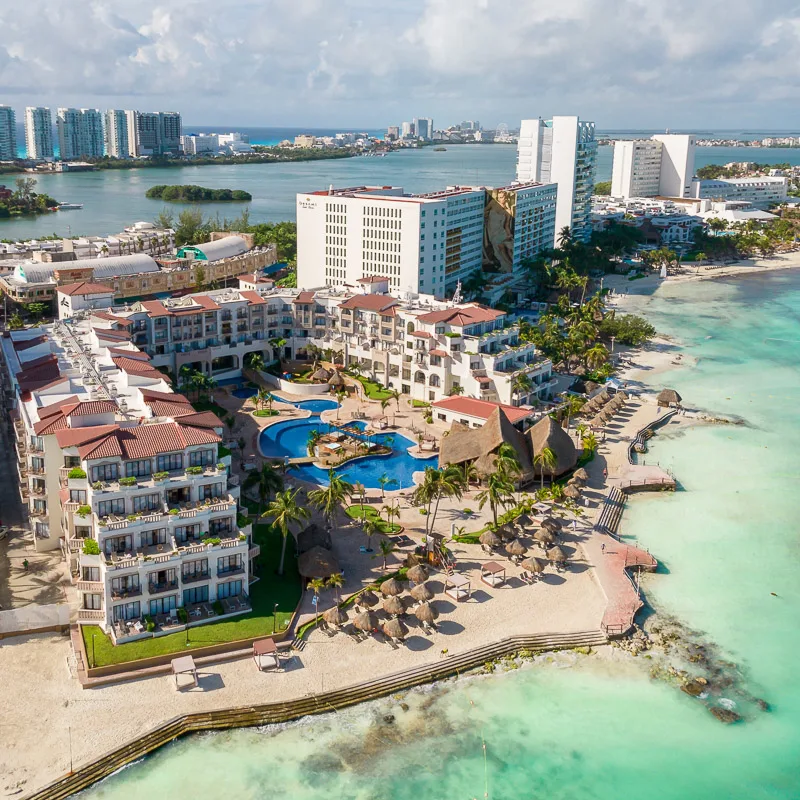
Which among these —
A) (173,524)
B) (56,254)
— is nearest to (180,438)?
(173,524)

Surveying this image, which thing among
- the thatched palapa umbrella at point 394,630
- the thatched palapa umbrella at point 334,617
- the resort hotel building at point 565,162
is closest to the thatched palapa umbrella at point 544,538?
the thatched palapa umbrella at point 394,630

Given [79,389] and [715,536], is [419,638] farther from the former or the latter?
[79,389]

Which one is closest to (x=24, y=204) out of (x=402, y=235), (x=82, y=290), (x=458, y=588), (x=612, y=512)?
(x=402, y=235)

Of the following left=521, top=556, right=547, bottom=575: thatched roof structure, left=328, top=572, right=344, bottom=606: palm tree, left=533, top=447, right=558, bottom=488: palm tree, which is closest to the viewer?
left=328, top=572, right=344, bottom=606: palm tree

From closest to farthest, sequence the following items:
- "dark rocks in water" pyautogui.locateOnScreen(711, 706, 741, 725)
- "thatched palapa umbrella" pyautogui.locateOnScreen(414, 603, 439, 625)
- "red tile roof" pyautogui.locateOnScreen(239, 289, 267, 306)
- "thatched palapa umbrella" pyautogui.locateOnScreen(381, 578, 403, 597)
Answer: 1. "dark rocks in water" pyautogui.locateOnScreen(711, 706, 741, 725)
2. "thatched palapa umbrella" pyautogui.locateOnScreen(414, 603, 439, 625)
3. "thatched palapa umbrella" pyautogui.locateOnScreen(381, 578, 403, 597)
4. "red tile roof" pyautogui.locateOnScreen(239, 289, 267, 306)

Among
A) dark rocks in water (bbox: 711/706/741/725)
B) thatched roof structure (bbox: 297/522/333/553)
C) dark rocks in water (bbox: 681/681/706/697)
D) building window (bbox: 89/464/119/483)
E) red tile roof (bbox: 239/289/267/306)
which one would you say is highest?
red tile roof (bbox: 239/289/267/306)

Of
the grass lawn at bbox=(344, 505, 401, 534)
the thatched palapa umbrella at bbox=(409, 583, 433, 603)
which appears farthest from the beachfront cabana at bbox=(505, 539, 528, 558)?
the thatched palapa umbrella at bbox=(409, 583, 433, 603)

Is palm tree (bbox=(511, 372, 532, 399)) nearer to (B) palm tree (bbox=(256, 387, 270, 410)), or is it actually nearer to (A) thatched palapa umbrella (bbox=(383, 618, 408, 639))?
(B) palm tree (bbox=(256, 387, 270, 410))
